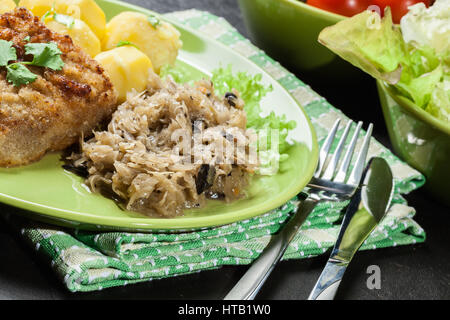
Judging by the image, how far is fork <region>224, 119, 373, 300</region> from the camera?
8.48 ft

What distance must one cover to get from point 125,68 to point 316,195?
1300 mm

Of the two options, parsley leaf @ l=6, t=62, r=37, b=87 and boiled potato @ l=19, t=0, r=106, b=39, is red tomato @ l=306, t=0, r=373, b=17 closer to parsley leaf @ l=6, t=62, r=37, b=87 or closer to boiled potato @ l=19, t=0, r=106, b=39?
boiled potato @ l=19, t=0, r=106, b=39

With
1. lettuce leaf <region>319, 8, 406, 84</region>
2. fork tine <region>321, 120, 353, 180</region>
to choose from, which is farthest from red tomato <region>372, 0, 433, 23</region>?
fork tine <region>321, 120, 353, 180</region>

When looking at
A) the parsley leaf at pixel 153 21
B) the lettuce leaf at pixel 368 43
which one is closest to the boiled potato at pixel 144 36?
the parsley leaf at pixel 153 21

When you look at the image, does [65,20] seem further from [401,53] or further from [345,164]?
[401,53]

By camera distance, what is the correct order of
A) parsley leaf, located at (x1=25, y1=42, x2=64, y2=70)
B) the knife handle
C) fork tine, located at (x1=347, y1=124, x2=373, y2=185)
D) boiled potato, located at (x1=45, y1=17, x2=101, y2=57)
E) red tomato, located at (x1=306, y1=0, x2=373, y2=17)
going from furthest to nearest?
red tomato, located at (x1=306, y1=0, x2=373, y2=17) → fork tine, located at (x1=347, y1=124, x2=373, y2=185) → boiled potato, located at (x1=45, y1=17, x2=101, y2=57) → parsley leaf, located at (x1=25, y1=42, x2=64, y2=70) → the knife handle

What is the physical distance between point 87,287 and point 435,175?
2183mm

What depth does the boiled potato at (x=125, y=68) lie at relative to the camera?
3.40 meters

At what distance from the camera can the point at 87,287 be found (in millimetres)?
2434

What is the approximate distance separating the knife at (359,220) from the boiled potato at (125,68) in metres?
1.40

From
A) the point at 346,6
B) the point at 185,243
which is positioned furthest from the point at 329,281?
the point at 346,6

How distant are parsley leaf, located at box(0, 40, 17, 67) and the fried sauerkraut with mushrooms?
533 millimetres

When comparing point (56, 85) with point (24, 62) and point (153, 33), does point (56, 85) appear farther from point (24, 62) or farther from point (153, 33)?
point (153, 33)
